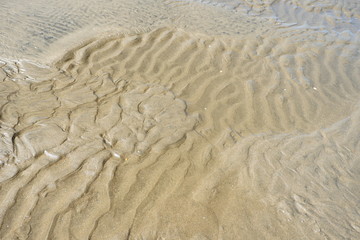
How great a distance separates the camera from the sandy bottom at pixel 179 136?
7.57ft

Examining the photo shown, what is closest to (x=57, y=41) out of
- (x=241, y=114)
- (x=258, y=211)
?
(x=241, y=114)

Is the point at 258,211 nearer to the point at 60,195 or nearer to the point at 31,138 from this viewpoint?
the point at 60,195

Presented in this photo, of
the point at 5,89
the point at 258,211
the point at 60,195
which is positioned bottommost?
the point at 258,211

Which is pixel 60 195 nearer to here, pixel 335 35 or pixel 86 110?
pixel 86 110

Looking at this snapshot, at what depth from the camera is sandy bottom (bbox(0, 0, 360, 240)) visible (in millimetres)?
2309

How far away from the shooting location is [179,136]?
310 cm

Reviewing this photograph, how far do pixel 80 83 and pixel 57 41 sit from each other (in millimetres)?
1259

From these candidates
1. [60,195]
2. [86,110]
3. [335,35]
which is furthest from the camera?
[335,35]

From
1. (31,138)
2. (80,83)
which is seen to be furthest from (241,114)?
(31,138)

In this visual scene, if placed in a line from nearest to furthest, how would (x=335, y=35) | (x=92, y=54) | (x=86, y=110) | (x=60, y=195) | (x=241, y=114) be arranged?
(x=60, y=195), (x=86, y=110), (x=241, y=114), (x=92, y=54), (x=335, y=35)

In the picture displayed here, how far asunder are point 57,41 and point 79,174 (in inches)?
110

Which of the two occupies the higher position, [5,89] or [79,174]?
[5,89]

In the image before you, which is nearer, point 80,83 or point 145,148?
point 145,148

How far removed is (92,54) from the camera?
432 centimetres
